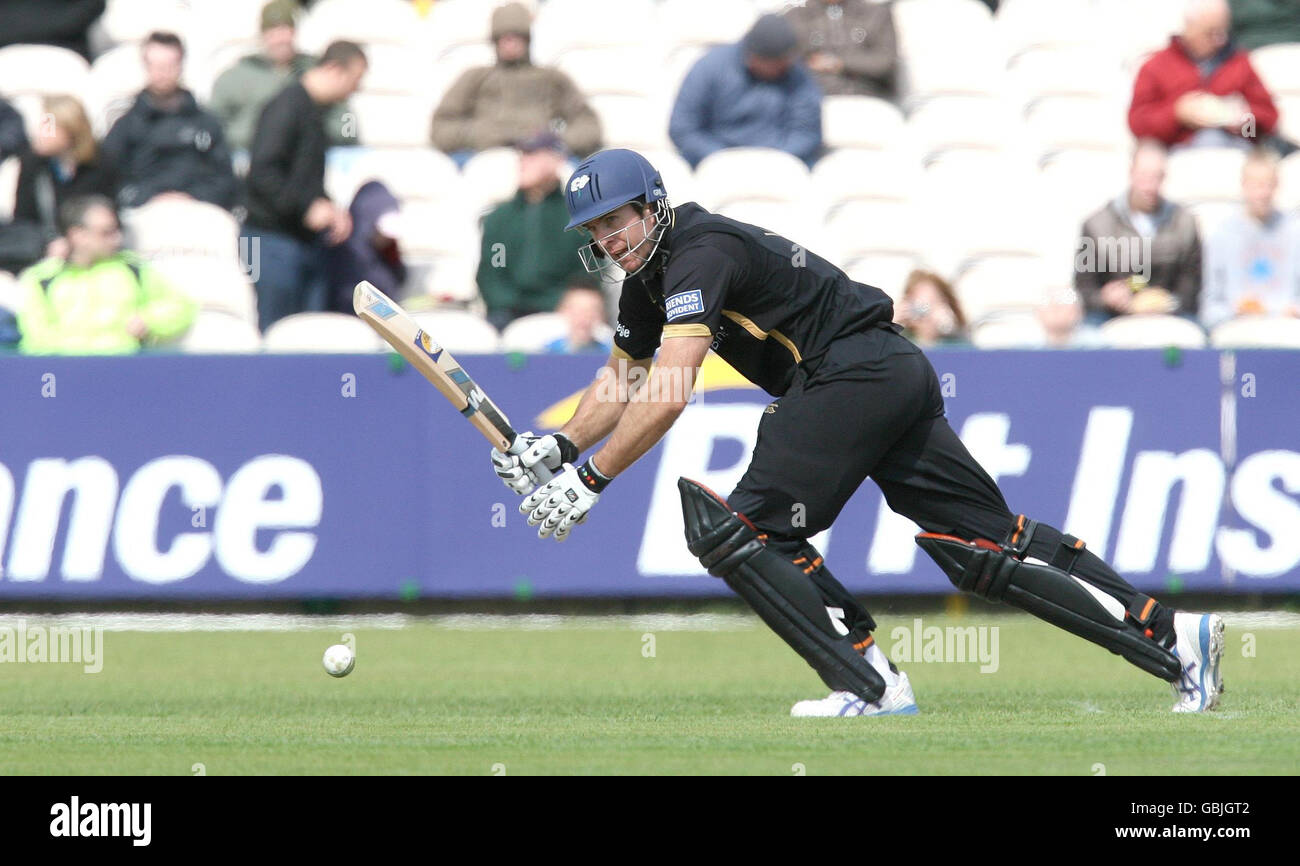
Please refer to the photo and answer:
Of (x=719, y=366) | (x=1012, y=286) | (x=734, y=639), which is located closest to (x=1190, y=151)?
(x=1012, y=286)

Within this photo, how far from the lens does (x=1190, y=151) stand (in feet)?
46.0

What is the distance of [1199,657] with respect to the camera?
7258mm

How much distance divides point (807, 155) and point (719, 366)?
116 inches

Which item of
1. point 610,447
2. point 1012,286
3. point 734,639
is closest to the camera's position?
point 610,447

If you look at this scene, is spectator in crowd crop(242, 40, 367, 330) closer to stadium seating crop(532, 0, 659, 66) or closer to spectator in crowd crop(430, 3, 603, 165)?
spectator in crowd crop(430, 3, 603, 165)

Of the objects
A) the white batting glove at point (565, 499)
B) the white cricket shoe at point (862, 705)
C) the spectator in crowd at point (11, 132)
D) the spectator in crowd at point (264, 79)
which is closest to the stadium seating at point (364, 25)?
the spectator in crowd at point (264, 79)

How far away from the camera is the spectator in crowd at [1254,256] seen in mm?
12672

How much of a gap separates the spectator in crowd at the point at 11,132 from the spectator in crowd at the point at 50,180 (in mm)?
157

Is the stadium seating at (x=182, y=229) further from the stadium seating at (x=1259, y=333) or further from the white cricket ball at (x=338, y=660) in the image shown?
the stadium seating at (x=1259, y=333)

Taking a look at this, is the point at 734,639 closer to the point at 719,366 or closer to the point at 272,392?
the point at 719,366

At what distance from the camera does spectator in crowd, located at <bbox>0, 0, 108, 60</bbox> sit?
47.6ft

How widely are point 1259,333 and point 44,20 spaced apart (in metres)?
8.91

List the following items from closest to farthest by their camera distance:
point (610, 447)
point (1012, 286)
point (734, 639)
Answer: point (610, 447), point (734, 639), point (1012, 286)

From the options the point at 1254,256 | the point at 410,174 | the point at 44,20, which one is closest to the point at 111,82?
the point at 44,20
